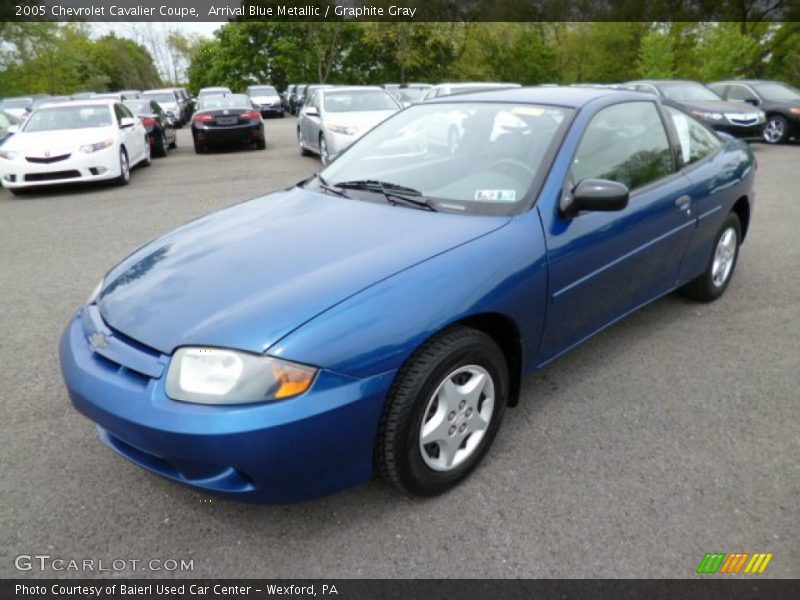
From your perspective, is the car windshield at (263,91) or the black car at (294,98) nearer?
the car windshield at (263,91)

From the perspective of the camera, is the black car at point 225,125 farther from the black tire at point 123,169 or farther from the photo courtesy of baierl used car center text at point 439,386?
the photo courtesy of baierl used car center text at point 439,386

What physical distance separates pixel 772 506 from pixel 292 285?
205cm

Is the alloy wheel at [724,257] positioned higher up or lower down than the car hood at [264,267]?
lower down

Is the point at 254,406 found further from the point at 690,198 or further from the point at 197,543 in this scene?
the point at 690,198

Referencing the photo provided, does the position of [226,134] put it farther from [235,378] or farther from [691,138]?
[235,378]

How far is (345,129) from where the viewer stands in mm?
10828

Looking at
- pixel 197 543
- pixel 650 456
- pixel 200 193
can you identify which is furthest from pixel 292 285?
pixel 200 193

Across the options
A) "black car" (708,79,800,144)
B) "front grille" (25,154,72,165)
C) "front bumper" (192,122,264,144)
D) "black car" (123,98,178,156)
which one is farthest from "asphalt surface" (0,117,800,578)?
"black car" (708,79,800,144)

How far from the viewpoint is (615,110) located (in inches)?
134


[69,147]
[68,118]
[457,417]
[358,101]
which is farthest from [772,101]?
[457,417]

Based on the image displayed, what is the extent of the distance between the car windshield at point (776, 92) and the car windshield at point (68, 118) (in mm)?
13781

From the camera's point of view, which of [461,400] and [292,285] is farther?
[461,400]

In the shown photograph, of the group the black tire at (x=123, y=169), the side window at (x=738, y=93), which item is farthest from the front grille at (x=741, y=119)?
the black tire at (x=123, y=169)
